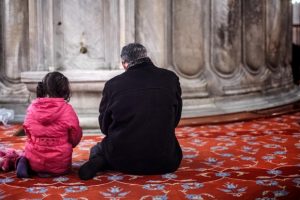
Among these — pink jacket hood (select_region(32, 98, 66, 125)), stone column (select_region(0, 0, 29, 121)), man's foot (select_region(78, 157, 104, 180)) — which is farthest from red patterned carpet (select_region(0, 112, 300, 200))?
stone column (select_region(0, 0, 29, 121))

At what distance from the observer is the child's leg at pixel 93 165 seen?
2.77m

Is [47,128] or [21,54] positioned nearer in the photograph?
[47,128]

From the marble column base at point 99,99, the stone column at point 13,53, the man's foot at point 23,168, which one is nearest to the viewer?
the man's foot at point 23,168

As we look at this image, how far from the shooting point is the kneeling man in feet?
8.87

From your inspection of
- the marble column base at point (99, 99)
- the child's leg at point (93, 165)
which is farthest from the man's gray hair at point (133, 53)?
the marble column base at point (99, 99)

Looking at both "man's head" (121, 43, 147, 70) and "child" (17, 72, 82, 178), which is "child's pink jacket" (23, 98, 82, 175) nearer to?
"child" (17, 72, 82, 178)

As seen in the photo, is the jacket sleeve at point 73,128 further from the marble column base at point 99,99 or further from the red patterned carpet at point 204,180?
the marble column base at point 99,99

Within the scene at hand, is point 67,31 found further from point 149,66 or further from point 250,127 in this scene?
point 149,66

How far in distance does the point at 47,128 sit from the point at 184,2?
3721mm

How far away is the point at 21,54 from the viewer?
19.8ft

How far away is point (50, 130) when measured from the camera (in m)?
2.75

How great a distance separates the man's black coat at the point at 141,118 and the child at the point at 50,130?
23 cm

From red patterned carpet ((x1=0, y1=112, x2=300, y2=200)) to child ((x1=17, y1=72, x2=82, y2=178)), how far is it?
0.26ft

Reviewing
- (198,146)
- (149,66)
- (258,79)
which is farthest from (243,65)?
(149,66)
